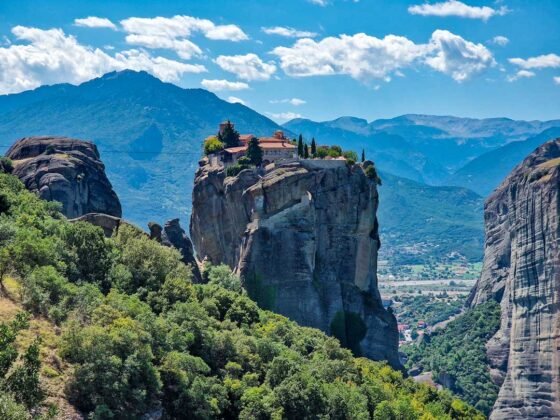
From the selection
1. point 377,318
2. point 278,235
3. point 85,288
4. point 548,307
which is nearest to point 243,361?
point 85,288

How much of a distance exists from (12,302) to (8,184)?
29879 millimetres

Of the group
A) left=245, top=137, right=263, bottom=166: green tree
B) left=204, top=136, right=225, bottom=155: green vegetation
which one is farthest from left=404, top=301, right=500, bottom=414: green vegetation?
left=245, top=137, right=263, bottom=166: green tree

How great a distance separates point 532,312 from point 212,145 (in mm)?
51444

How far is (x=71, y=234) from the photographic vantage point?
4578cm

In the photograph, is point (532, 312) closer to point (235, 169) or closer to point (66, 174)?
A: point (235, 169)

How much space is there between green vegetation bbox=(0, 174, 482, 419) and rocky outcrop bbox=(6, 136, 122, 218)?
1588cm

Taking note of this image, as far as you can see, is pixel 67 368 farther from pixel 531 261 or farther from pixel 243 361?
pixel 531 261

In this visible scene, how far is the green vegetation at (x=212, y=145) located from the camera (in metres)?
90.2

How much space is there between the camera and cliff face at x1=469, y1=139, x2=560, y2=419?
106 metres

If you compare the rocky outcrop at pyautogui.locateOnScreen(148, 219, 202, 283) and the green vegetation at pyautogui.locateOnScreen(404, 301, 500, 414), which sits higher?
the rocky outcrop at pyautogui.locateOnScreen(148, 219, 202, 283)

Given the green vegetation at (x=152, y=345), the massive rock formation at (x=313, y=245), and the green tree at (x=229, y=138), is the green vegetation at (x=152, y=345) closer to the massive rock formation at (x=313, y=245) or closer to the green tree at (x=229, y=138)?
the massive rock formation at (x=313, y=245)

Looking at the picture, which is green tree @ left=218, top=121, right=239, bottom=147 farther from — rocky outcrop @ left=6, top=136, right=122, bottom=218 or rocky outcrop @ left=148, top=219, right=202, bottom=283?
rocky outcrop @ left=148, top=219, right=202, bottom=283

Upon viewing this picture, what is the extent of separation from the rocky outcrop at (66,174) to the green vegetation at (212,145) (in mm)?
11898

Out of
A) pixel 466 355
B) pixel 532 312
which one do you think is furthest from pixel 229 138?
pixel 466 355
